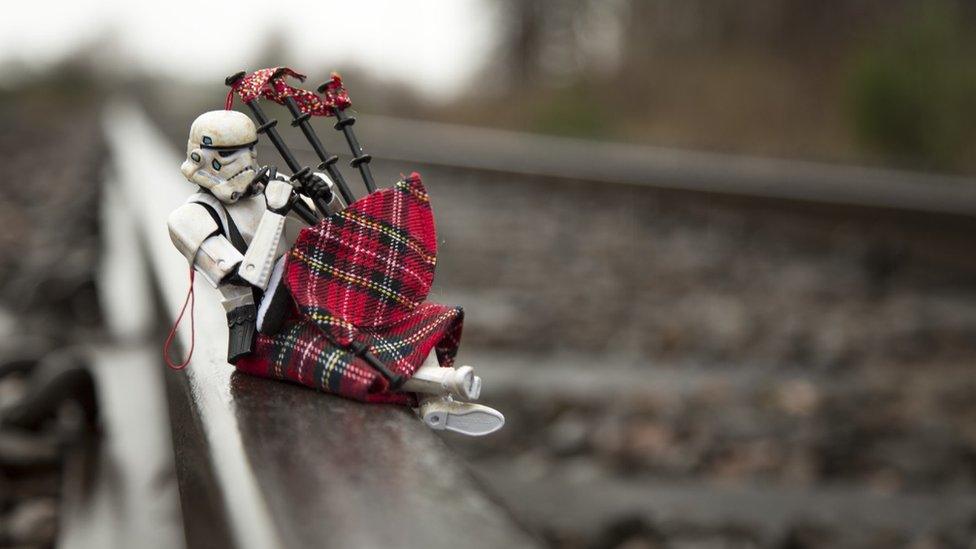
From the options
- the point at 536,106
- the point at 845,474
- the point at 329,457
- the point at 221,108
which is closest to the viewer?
the point at 329,457

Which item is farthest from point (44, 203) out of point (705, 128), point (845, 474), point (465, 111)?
point (465, 111)

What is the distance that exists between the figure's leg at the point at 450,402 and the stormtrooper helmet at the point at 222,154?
253 mm

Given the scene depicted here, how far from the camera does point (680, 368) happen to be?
3631mm

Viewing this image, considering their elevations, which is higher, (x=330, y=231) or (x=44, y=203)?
(x=44, y=203)

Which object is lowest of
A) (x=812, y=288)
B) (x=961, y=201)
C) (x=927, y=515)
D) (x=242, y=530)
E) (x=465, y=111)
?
(x=242, y=530)

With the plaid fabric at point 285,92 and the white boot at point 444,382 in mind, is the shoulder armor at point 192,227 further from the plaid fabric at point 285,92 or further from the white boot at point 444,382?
the white boot at point 444,382

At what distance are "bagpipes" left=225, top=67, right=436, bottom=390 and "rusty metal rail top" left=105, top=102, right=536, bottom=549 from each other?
97mm

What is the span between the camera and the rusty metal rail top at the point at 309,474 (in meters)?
0.60

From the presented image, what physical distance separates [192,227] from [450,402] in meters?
0.30

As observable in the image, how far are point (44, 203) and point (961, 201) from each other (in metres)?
5.66

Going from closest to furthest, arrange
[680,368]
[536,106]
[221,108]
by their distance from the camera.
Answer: [221,108], [680,368], [536,106]

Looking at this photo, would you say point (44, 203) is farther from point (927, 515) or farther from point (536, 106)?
point (536, 106)

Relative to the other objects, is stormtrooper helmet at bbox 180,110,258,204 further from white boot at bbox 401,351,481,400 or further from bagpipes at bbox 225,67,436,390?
white boot at bbox 401,351,481,400

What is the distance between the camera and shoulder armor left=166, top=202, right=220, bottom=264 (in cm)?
96
